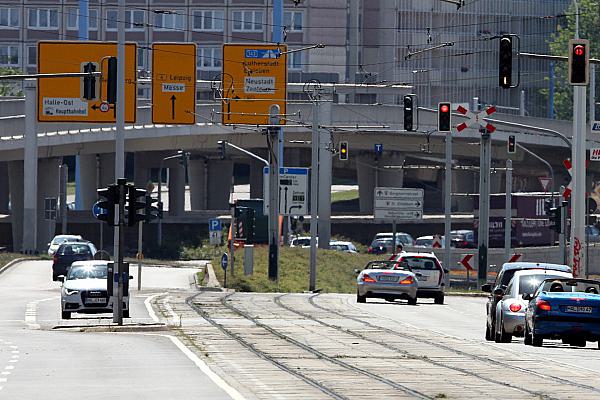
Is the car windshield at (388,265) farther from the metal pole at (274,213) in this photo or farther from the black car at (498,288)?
the black car at (498,288)

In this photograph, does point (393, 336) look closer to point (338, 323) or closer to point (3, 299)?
point (338, 323)

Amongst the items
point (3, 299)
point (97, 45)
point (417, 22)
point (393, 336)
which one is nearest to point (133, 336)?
point (393, 336)

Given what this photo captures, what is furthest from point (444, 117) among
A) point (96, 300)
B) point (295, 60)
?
point (295, 60)

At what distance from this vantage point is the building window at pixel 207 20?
406ft

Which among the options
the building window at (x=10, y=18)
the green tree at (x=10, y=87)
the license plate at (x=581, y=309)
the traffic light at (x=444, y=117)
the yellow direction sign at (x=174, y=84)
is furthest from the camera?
the building window at (x=10, y=18)

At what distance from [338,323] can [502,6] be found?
9519 centimetres

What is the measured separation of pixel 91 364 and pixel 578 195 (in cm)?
2244

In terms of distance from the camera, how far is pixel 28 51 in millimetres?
125625

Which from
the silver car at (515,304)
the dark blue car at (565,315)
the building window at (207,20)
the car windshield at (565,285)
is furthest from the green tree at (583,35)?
the dark blue car at (565,315)

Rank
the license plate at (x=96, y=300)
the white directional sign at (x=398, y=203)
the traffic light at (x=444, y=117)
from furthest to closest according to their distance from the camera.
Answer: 1. the white directional sign at (x=398, y=203)
2. the traffic light at (x=444, y=117)
3. the license plate at (x=96, y=300)

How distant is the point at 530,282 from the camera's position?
27922 mm

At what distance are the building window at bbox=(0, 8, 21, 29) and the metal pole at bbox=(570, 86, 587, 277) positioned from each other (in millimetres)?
87949

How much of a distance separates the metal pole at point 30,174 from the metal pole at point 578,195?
4040 cm

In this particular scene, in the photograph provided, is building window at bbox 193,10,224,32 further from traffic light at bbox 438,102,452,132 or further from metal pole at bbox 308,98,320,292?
traffic light at bbox 438,102,452,132
